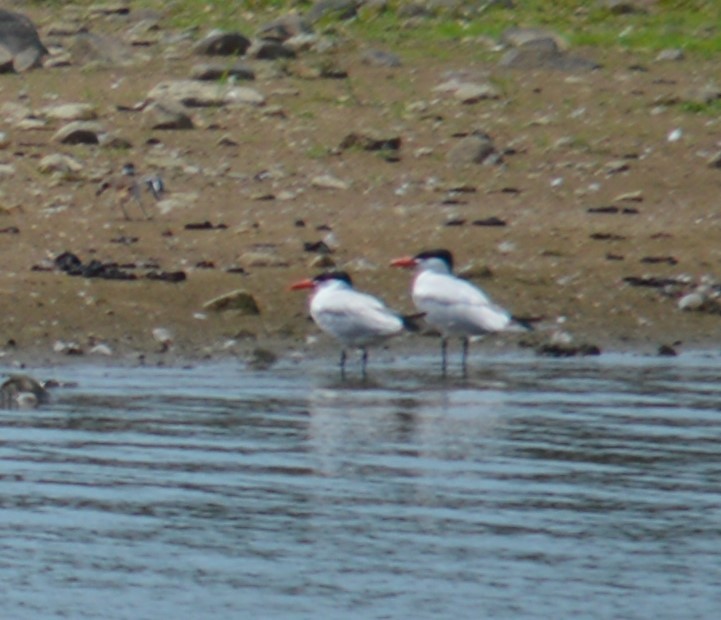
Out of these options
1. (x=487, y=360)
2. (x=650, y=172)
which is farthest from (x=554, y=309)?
(x=650, y=172)

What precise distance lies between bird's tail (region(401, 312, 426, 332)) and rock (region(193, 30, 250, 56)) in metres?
6.95

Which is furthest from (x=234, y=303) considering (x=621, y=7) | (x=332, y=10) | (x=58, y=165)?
(x=621, y=7)

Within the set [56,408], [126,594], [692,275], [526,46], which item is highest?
[526,46]

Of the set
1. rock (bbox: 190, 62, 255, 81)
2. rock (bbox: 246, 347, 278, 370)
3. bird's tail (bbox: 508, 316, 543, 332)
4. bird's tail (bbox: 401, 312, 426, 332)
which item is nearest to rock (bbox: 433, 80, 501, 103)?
rock (bbox: 190, 62, 255, 81)

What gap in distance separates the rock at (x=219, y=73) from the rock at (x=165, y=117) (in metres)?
1.37

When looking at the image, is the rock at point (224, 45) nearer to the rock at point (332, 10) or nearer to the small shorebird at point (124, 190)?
the rock at point (332, 10)

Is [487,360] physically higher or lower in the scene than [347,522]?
higher

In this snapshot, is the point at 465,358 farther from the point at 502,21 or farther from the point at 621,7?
the point at 621,7

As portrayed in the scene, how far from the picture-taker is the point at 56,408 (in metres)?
9.66

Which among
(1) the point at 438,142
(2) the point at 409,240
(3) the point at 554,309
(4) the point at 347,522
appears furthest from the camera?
(1) the point at 438,142

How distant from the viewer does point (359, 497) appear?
800cm

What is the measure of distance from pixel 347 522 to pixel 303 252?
6037 mm

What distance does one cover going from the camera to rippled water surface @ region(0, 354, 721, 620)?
6.74 meters

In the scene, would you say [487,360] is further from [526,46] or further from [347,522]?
[526,46]
